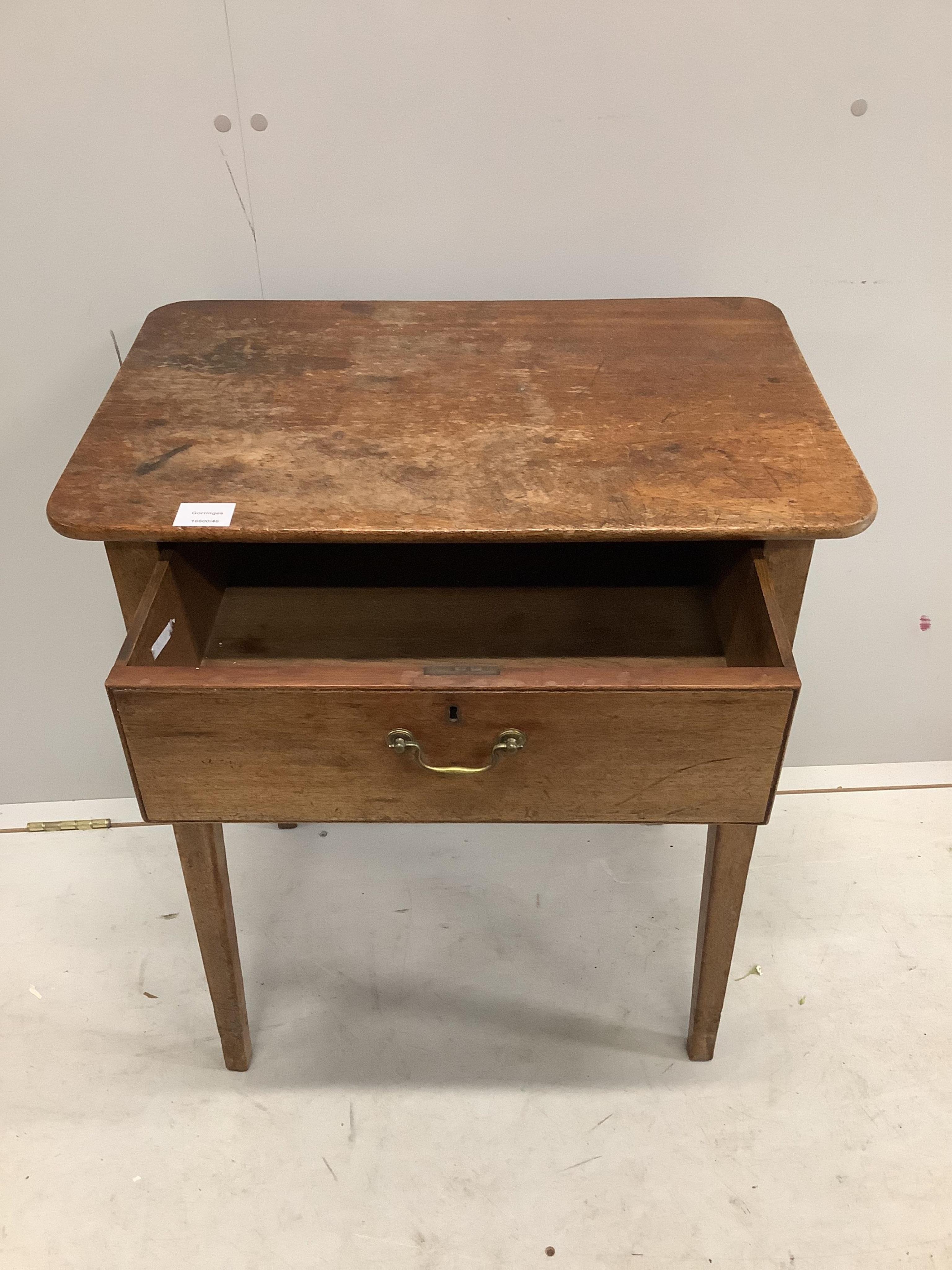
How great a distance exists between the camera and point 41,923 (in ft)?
5.25

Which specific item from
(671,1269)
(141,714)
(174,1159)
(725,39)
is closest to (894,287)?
(725,39)

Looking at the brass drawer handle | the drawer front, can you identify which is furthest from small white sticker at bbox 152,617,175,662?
the brass drawer handle

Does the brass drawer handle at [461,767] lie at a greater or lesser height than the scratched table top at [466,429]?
lesser

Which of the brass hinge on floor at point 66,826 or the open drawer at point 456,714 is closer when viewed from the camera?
the open drawer at point 456,714

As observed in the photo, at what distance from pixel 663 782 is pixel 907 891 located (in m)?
0.85

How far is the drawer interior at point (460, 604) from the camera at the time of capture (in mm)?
1198

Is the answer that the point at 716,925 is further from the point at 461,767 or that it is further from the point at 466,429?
the point at 466,429

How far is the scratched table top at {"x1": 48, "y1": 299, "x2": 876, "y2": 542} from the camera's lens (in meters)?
0.96

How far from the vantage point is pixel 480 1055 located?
1415 millimetres

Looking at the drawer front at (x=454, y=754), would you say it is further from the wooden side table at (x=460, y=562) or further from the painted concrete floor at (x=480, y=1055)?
the painted concrete floor at (x=480, y=1055)

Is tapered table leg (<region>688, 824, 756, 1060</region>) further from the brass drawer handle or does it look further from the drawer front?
the brass drawer handle

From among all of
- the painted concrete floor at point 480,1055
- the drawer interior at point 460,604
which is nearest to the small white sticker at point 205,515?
the drawer interior at point 460,604

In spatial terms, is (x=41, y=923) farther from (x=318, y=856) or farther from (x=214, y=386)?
(x=214, y=386)

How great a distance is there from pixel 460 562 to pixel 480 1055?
0.66m
